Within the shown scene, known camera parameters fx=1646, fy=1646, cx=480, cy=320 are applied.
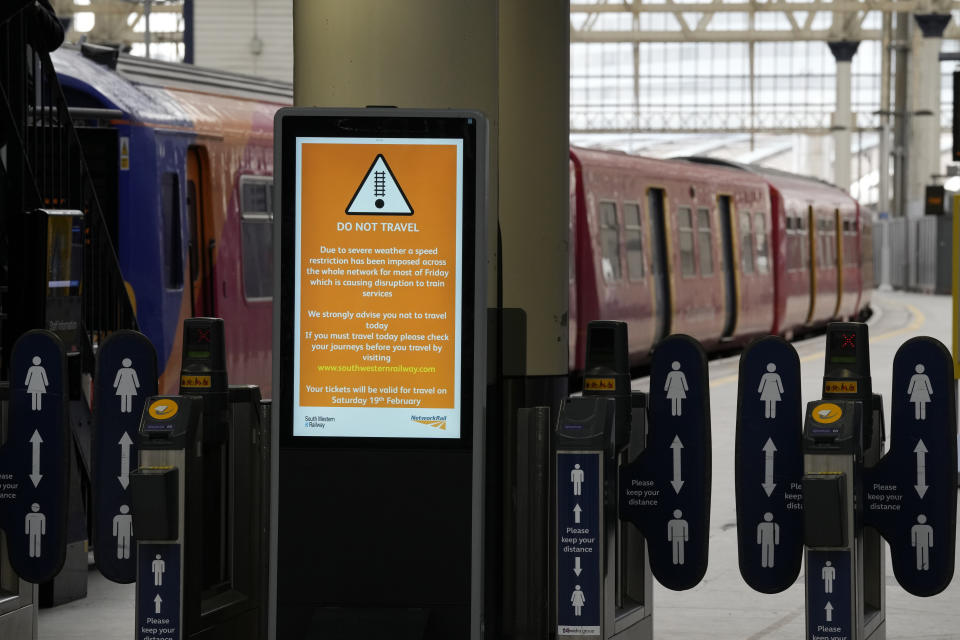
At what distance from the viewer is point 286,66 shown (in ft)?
95.1

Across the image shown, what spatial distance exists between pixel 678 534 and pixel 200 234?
7.51 metres

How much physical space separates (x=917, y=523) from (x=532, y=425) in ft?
4.58

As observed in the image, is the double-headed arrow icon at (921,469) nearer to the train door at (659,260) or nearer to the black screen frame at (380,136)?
the black screen frame at (380,136)

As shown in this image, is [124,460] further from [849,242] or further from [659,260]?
[849,242]

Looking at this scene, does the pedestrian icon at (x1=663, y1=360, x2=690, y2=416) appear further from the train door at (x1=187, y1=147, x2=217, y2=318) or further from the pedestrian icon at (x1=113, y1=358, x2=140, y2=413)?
the train door at (x1=187, y1=147, x2=217, y2=318)

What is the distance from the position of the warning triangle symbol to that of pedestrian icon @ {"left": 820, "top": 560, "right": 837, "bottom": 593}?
185cm

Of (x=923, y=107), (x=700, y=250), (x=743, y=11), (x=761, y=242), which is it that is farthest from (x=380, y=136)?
(x=923, y=107)

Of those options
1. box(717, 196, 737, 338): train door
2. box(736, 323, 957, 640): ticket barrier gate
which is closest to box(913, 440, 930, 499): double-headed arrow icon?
box(736, 323, 957, 640): ticket barrier gate


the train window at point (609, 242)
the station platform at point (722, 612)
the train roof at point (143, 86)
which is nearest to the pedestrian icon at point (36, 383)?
the station platform at point (722, 612)

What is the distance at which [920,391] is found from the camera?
5645mm

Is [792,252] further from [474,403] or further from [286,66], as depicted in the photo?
[474,403]

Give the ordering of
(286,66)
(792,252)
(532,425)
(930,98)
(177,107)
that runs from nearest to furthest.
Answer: (532,425), (177,107), (792,252), (286,66), (930,98)

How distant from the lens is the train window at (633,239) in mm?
19109

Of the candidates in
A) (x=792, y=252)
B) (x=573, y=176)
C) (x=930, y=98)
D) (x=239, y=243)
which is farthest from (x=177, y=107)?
(x=930, y=98)
